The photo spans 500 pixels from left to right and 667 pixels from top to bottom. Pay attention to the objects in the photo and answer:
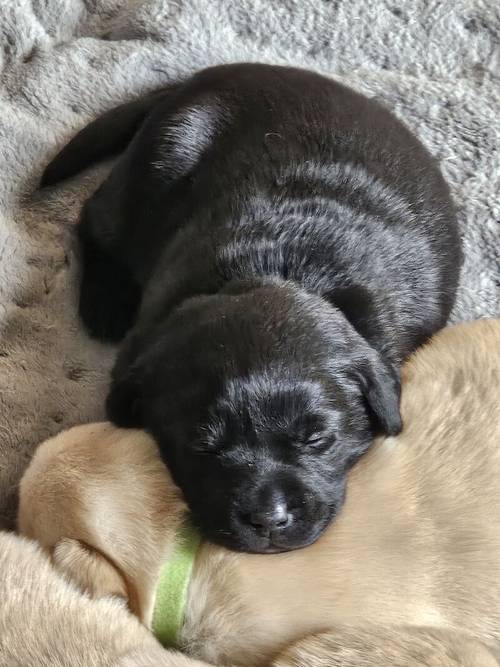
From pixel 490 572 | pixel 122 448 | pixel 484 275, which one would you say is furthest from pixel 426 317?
pixel 122 448

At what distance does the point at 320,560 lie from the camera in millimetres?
1249

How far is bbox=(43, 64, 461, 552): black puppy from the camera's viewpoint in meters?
1.24

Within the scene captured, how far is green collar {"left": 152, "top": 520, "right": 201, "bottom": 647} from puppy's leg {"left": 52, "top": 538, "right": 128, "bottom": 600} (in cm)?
5

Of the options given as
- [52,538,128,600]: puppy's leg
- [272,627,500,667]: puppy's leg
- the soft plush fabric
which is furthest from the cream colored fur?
the soft plush fabric

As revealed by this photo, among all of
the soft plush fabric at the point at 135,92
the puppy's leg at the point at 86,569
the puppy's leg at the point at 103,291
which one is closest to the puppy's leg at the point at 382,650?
the puppy's leg at the point at 86,569

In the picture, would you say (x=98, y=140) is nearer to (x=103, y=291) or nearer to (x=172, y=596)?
(x=103, y=291)

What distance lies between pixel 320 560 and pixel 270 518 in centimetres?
11

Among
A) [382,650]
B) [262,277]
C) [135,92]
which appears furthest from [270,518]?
[135,92]

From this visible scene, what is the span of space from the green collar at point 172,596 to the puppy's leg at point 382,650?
0.48ft

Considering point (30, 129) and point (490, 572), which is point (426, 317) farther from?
point (30, 129)

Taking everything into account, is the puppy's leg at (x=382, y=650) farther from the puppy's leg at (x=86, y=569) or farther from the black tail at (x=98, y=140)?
the black tail at (x=98, y=140)

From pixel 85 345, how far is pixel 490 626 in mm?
879

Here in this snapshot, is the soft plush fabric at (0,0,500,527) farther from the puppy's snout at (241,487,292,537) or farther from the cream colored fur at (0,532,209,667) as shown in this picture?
the puppy's snout at (241,487,292,537)

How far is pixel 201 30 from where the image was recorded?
6.68ft
